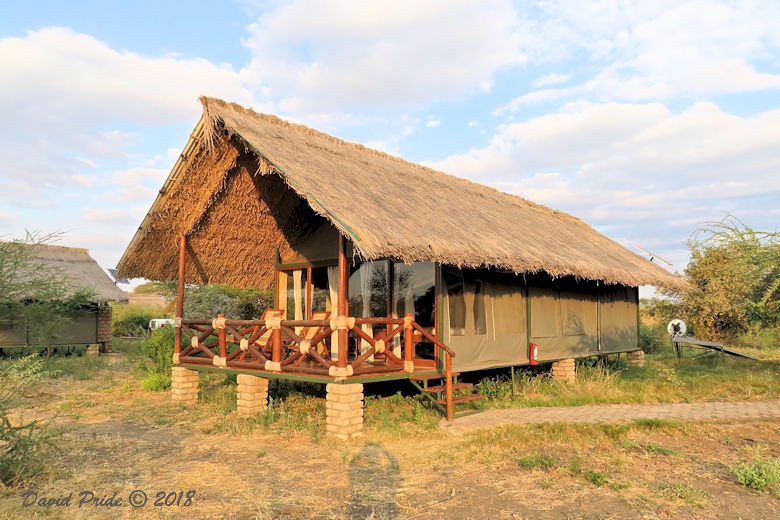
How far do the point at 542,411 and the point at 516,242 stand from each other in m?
2.99

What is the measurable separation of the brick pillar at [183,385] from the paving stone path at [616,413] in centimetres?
494

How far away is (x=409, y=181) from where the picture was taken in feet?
36.6

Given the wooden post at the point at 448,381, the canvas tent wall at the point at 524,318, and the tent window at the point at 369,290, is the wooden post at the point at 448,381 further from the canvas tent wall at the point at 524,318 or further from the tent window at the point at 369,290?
the tent window at the point at 369,290

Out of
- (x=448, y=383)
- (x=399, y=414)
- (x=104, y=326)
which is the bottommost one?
(x=399, y=414)

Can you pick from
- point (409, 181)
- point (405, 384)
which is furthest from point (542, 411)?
point (409, 181)

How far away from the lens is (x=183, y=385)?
10336mm

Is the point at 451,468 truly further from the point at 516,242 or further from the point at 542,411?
the point at 516,242

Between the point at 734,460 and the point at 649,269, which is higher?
the point at 649,269

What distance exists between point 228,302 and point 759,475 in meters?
22.6

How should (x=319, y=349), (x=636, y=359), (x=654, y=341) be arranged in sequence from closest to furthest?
(x=319, y=349) < (x=636, y=359) < (x=654, y=341)

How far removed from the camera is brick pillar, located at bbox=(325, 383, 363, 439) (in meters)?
7.33

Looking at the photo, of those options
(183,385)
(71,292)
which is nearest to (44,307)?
(71,292)

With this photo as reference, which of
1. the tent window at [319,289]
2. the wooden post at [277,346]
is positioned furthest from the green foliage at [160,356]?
the wooden post at [277,346]

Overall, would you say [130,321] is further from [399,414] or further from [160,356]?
[399,414]
